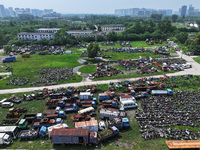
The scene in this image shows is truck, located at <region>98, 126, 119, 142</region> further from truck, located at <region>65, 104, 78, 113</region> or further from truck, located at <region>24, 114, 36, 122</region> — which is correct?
truck, located at <region>24, 114, 36, 122</region>

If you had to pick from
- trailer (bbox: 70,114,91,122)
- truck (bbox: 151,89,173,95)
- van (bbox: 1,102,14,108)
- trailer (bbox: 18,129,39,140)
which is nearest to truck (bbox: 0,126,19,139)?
trailer (bbox: 18,129,39,140)

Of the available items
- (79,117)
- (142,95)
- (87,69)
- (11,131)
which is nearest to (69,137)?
(79,117)

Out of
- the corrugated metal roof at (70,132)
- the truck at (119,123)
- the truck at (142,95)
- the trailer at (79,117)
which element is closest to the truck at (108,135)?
the truck at (119,123)

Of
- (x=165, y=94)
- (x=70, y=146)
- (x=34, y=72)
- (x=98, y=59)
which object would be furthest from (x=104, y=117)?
(x=98, y=59)

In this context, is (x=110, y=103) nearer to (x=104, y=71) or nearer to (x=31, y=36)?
(x=104, y=71)

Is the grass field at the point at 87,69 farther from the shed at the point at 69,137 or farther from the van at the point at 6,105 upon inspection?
the shed at the point at 69,137

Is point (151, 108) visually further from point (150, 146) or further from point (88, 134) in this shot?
point (88, 134)
